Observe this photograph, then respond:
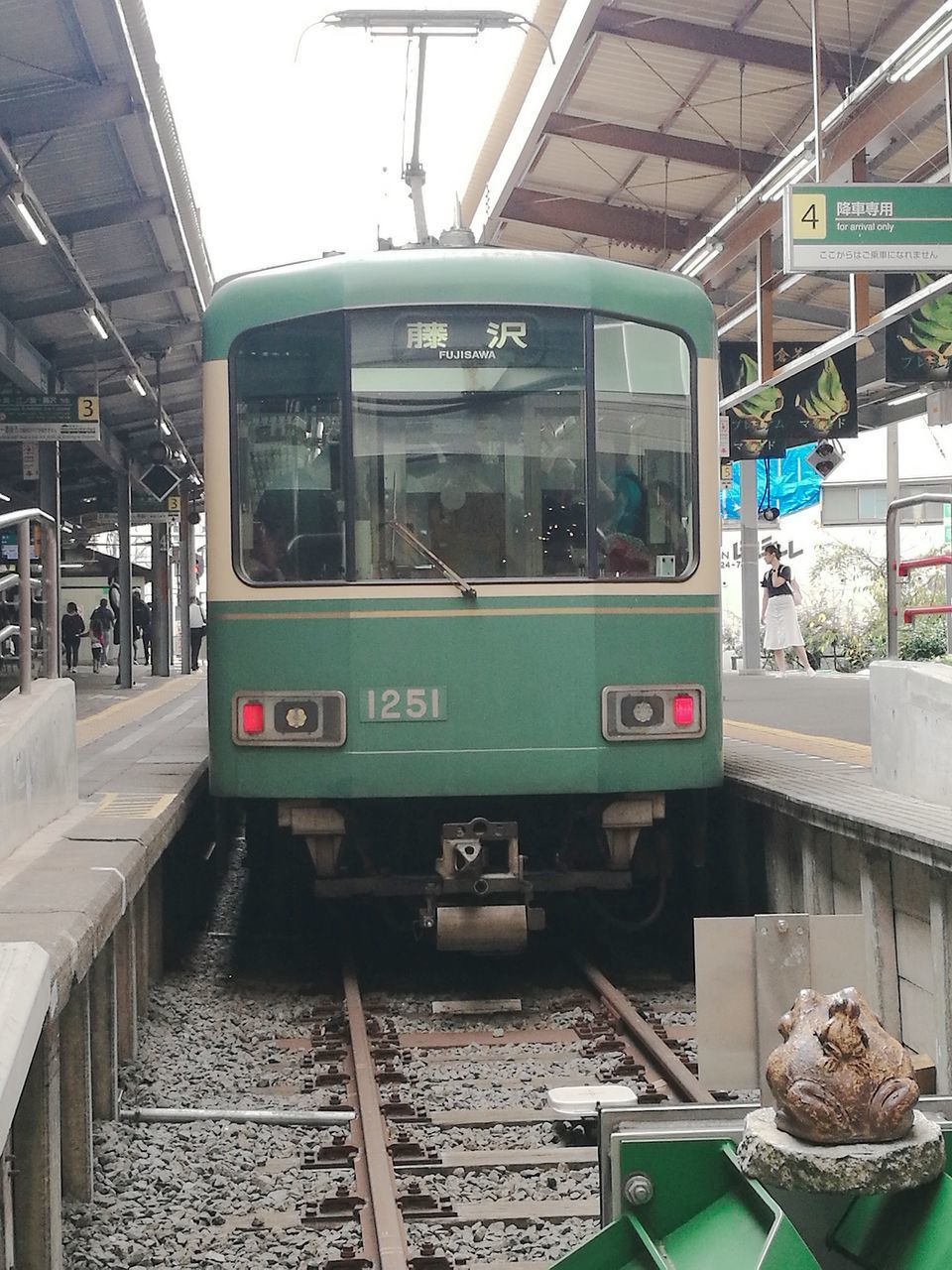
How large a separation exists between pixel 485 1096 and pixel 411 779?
142cm

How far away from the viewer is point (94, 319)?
14305 mm

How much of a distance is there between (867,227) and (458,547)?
464 centimetres

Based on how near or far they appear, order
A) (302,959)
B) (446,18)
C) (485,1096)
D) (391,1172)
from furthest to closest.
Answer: (446,18), (302,959), (485,1096), (391,1172)

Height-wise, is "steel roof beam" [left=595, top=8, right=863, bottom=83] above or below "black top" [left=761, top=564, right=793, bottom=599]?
above

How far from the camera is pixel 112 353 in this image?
1733cm

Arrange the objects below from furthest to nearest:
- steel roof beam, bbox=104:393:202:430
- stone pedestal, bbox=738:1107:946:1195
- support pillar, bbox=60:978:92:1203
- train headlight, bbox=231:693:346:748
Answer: steel roof beam, bbox=104:393:202:430 → train headlight, bbox=231:693:346:748 → support pillar, bbox=60:978:92:1203 → stone pedestal, bbox=738:1107:946:1195

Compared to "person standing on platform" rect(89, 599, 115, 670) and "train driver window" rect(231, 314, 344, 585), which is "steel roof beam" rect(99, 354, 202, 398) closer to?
"person standing on platform" rect(89, 599, 115, 670)

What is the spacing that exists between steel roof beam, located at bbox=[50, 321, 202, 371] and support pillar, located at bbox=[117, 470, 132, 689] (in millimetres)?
4113

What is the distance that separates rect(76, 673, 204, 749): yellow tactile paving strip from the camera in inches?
488

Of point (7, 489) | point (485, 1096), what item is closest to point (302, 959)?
point (485, 1096)

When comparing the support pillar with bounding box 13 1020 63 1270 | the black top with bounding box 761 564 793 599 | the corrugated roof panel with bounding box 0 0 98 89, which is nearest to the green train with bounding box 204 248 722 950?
the support pillar with bounding box 13 1020 63 1270

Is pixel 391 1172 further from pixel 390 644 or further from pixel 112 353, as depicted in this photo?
pixel 112 353

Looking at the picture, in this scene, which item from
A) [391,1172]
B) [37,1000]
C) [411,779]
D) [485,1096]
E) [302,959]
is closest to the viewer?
[37,1000]

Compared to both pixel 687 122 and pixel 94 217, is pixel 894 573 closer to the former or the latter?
pixel 687 122
